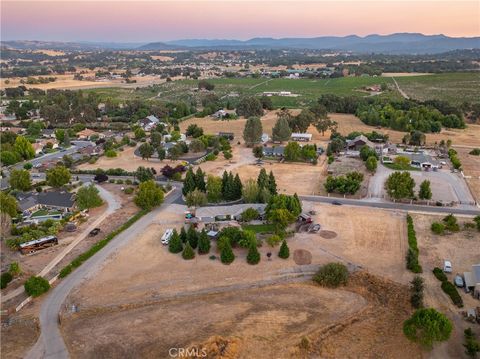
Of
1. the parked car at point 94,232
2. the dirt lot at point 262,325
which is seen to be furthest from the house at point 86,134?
the dirt lot at point 262,325

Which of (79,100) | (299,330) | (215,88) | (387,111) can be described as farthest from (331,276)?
(215,88)

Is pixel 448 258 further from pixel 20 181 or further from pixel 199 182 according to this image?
pixel 20 181

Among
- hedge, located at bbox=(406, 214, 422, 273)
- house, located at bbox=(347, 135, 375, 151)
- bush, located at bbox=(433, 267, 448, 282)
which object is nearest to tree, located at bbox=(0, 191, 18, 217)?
hedge, located at bbox=(406, 214, 422, 273)

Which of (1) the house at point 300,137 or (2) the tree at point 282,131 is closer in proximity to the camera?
(2) the tree at point 282,131

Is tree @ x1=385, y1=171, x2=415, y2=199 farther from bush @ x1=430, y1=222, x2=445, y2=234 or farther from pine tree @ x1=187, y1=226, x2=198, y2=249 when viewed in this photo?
pine tree @ x1=187, y1=226, x2=198, y2=249

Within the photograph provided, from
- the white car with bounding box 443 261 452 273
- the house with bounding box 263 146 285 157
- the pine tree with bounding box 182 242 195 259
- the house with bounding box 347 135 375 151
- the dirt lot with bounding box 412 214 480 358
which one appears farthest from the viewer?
the house with bounding box 347 135 375 151

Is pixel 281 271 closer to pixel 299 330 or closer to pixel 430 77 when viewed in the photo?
pixel 299 330

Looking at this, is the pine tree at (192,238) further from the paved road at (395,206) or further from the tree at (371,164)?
the tree at (371,164)
